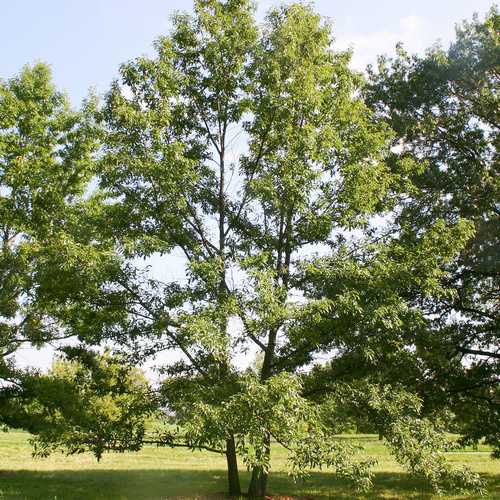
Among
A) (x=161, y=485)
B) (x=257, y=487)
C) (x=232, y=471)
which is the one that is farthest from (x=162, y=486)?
(x=257, y=487)

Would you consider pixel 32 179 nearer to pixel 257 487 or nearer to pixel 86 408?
pixel 86 408

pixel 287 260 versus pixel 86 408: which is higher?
pixel 287 260

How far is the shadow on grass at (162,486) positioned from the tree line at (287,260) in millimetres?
2162

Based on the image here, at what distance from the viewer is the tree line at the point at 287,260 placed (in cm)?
1209

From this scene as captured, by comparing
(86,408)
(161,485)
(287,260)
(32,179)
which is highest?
(32,179)

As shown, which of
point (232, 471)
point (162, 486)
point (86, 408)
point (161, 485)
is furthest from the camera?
point (161, 485)

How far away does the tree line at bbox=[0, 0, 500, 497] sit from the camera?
12.1 m

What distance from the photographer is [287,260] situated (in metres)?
15.3

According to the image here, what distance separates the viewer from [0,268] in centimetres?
2088

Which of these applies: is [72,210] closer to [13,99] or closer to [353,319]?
[13,99]

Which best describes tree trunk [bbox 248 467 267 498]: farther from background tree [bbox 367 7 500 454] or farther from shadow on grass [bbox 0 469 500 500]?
background tree [bbox 367 7 500 454]

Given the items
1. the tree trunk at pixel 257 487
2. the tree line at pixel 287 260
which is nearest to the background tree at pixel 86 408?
the tree line at pixel 287 260

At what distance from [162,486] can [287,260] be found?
956 cm

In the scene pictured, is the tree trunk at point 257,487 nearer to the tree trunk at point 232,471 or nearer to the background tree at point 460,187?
the tree trunk at point 232,471
